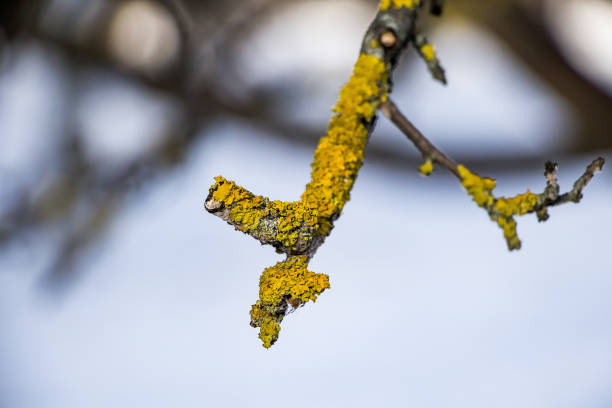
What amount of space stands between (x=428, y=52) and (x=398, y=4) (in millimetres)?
44

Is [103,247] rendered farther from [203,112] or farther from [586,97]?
[586,97]

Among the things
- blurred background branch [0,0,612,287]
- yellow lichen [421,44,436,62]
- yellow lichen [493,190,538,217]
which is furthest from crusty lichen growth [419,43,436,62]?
blurred background branch [0,0,612,287]

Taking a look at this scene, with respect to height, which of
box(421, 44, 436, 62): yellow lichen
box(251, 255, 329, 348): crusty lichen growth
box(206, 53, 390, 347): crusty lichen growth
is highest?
box(421, 44, 436, 62): yellow lichen

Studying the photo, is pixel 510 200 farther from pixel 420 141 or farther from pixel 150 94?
pixel 150 94

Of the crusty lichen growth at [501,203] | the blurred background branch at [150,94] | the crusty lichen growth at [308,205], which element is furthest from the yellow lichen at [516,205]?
the blurred background branch at [150,94]

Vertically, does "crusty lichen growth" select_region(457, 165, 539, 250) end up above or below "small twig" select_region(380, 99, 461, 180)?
below

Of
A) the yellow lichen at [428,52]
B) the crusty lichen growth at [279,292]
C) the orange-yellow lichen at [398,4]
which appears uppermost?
the orange-yellow lichen at [398,4]

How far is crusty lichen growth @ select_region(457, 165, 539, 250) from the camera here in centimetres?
39

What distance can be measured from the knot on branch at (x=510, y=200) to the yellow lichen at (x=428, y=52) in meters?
0.08

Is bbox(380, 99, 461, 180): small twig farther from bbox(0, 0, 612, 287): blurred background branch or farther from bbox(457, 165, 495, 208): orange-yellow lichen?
bbox(0, 0, 612, 287): blurred background branch

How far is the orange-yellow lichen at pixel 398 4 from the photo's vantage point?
404 millimetres

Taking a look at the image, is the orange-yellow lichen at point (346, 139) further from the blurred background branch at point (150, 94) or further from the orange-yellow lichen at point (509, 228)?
the blurred background branch at point (150, 94)

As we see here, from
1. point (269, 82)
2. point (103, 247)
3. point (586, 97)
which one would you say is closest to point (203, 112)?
point (269, 82)

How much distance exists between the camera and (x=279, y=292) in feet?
1.37
